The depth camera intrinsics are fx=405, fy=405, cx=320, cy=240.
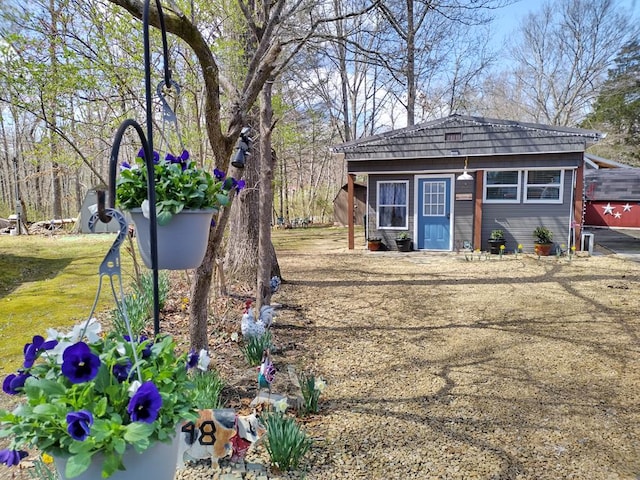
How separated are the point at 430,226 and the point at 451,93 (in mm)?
11167

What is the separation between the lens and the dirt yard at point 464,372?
215cm

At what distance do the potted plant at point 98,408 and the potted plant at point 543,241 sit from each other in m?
9.34

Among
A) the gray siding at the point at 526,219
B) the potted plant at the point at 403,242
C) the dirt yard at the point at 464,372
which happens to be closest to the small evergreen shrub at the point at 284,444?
the dirt yard at the point at 464,372

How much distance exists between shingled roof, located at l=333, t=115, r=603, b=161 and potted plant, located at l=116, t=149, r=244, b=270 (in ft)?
28.9

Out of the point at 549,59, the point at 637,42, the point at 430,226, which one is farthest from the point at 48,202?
the point at 637,42

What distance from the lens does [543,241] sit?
29.2 ft

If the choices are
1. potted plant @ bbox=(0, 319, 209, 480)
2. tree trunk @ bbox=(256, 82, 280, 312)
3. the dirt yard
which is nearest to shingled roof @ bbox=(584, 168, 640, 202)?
the dirt yard

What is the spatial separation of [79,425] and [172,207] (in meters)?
0.70

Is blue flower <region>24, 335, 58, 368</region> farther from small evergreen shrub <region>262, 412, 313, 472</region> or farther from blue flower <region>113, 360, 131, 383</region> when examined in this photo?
small evergreen shrub <region>262, 412, 313, 472</region>

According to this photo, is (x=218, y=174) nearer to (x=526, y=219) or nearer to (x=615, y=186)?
(x=526, y=219)

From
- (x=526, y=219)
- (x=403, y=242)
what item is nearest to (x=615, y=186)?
(x=526, y=219)

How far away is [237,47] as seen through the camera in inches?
187

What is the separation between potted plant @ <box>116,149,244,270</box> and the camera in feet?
4.40

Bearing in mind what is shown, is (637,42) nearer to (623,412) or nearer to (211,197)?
(623,412)
